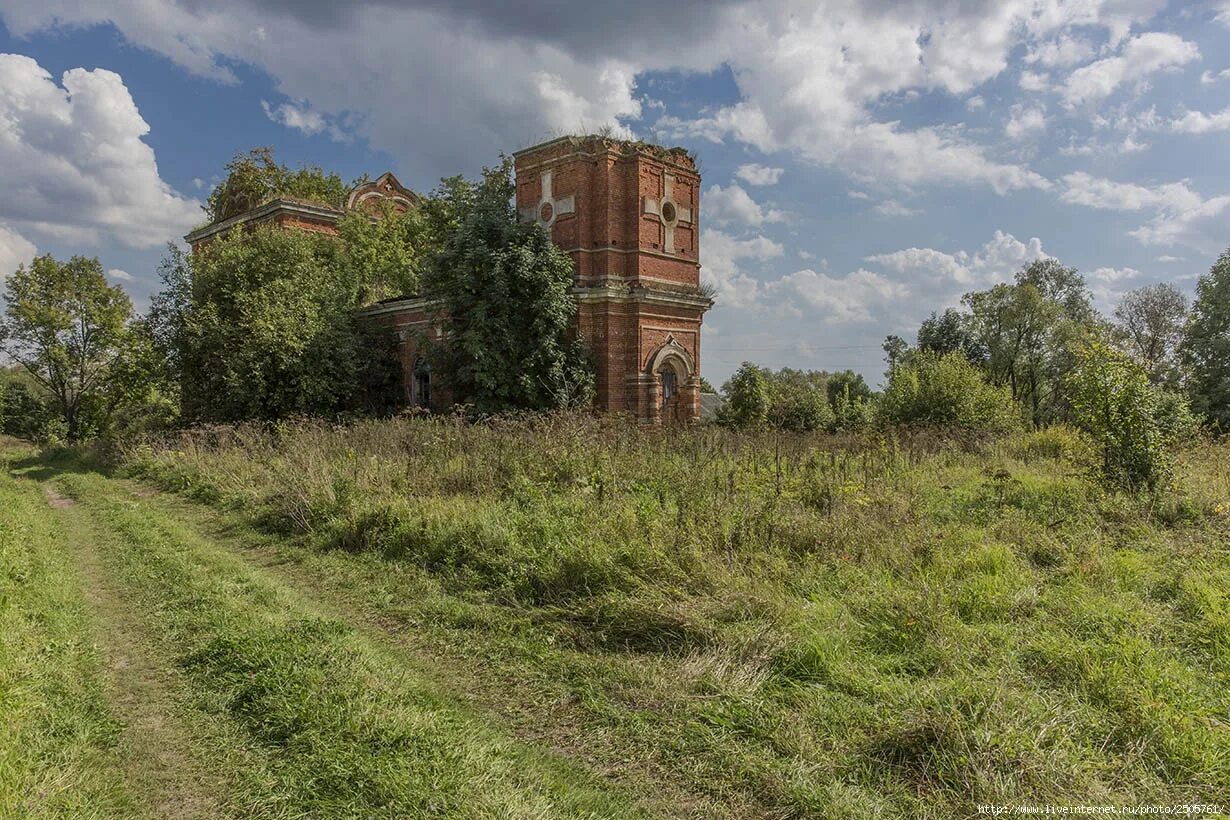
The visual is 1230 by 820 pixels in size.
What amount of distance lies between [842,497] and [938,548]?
1969 mm

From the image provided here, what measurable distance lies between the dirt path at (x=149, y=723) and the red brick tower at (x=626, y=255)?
1378cm

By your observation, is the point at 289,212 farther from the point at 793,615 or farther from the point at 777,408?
the point at 793,615

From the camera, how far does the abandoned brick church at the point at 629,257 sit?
19.0 meters

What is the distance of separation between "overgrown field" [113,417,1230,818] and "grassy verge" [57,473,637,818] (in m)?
0.11

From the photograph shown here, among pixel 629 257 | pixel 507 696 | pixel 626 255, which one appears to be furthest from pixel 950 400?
pixel 507 696

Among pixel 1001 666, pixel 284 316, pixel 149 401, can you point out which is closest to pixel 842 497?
pixel 1001 666

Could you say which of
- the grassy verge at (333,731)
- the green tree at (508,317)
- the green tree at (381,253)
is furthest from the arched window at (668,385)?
the grassy verge at (333,731)

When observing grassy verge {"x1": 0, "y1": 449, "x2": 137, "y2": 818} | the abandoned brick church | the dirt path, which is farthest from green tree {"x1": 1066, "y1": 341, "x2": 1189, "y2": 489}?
the abandoned brick church

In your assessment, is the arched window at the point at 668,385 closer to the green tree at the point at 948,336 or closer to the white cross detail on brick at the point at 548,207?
the white cross detail on brick at the point at 548,207

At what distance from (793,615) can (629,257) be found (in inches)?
622

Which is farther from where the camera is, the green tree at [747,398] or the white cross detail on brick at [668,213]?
the green tree at [747,398]

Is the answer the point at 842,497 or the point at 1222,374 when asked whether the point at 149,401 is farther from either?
the point at 1222,374

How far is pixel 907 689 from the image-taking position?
395cm

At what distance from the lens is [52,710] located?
404 cm
